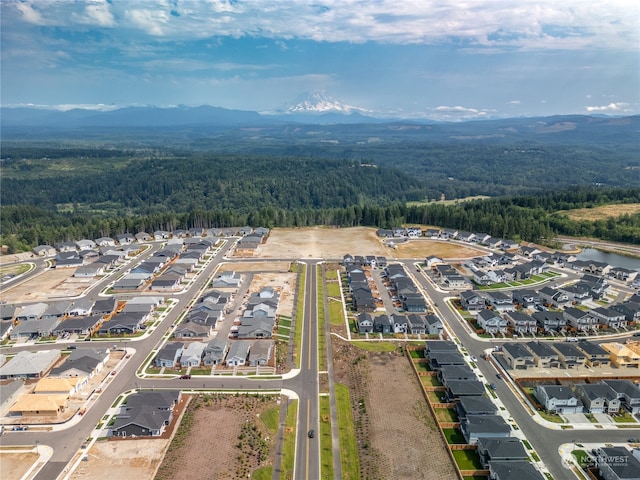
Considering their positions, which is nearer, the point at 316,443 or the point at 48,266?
Result: the point at 316,443

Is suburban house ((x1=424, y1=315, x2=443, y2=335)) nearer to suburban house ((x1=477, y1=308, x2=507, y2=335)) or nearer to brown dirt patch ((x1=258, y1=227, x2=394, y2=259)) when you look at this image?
suburban house ((x1=477, y1=308, x2=507, y2=335))

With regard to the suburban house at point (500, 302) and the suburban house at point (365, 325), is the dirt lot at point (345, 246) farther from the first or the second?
the suburban house at point (365, 325)

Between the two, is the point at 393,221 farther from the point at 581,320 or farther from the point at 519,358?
the point at 519,358

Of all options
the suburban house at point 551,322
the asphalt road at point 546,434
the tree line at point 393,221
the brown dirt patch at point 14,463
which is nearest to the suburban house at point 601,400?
the asphalt road at point 546,434

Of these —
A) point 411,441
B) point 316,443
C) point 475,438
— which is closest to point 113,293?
point 316,443

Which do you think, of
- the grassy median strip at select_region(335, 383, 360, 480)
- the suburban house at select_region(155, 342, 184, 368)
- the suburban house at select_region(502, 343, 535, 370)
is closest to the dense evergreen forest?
the suburban house at select_region(502, 343, 535, 370)

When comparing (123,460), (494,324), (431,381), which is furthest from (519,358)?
(123,460)

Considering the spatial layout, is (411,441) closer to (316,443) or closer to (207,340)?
(316,443)
